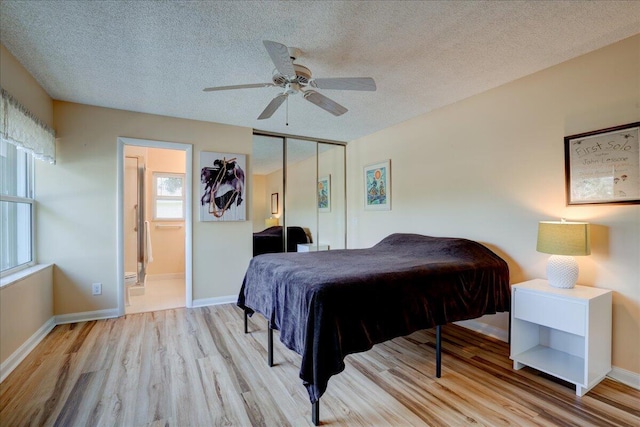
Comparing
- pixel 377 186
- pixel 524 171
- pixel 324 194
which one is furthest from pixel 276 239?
pixel 524 171

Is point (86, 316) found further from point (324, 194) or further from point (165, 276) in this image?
point (324, 194)

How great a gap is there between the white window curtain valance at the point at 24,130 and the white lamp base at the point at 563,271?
4.11 m

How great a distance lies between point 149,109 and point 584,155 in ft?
14.0

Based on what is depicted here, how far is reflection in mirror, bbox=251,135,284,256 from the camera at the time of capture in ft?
14.5

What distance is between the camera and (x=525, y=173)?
106 inches

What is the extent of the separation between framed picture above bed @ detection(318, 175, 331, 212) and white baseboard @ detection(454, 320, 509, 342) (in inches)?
103

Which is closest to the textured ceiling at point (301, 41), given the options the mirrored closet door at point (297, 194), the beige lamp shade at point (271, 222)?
the mirrored closet door at point (297, 194)

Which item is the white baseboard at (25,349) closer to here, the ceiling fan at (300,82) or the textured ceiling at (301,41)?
the textured ceiling at (301,41)

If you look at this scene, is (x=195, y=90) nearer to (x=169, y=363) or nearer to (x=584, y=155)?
(x=169, y=363)

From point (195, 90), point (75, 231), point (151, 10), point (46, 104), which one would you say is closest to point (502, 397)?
point (151, 10)

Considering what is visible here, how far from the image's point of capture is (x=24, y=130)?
96.1 inches

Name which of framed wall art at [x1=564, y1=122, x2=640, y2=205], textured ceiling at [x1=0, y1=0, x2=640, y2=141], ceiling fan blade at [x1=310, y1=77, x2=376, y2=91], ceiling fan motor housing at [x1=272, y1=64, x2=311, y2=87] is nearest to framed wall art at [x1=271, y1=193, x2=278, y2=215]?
textured ceiling at [x1=0, y1=0, x2=640, y2=141]

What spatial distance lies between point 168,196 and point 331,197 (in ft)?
9.95

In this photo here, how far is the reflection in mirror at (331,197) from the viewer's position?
5.00 m
